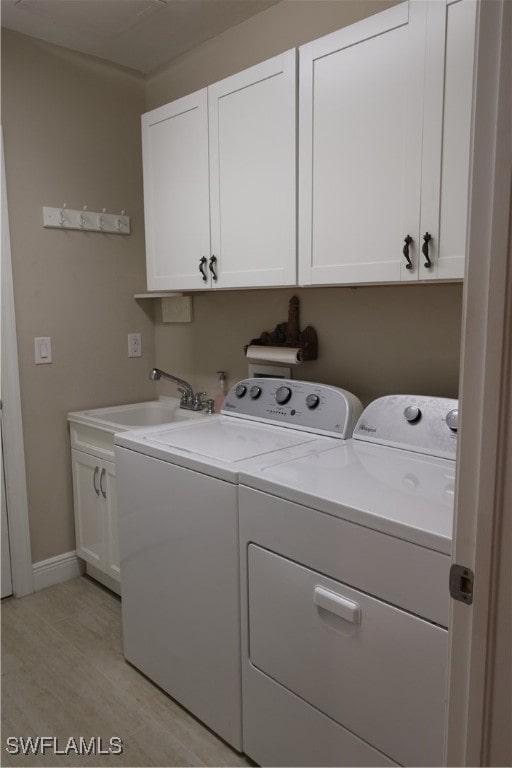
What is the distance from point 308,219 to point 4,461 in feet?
5.75

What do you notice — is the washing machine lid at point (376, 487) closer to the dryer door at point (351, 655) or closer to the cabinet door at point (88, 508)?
the dryer door at point (351, 655)

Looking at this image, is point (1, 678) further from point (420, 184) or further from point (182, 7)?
point (182, 7)

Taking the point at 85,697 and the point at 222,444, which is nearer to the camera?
the point at 222,444

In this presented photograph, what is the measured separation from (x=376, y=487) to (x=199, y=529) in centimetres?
59

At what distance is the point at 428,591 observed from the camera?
3.78ft

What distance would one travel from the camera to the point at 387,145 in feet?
5.20

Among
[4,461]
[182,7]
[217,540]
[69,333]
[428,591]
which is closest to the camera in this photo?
[428,591]

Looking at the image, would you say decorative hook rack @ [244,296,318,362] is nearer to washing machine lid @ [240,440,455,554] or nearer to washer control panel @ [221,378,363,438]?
washer control panel @ [221,378,363,438]

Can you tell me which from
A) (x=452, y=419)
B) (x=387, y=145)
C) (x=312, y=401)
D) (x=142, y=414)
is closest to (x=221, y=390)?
(x=142, y=414)

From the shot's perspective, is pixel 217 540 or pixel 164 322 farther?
pixel 164 322

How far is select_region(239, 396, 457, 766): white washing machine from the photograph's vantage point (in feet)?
3.86

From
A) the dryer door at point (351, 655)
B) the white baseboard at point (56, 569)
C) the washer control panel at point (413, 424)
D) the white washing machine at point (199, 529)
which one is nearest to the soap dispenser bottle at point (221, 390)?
the white washing machine at point (199, 529)

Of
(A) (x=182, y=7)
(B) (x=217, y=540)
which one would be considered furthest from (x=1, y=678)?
(A) (x=182, y=7)

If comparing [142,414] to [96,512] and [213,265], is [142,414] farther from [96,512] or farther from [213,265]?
[213,265]
